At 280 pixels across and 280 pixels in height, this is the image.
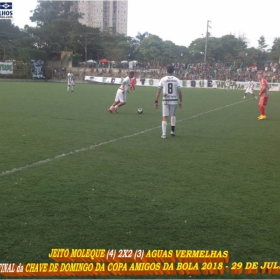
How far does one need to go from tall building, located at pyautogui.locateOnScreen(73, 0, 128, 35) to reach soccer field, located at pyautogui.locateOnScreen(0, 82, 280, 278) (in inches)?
4112

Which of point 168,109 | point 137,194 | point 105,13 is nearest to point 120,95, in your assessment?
point 168,109

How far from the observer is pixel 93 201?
4883mm

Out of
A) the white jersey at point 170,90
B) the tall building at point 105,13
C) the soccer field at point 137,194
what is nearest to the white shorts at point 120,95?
the soccer field at point 137,194

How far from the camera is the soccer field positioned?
3793mm

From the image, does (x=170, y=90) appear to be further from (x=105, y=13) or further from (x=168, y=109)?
(x=105, y=13)

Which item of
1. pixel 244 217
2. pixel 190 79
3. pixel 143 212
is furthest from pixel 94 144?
pixel 190 79

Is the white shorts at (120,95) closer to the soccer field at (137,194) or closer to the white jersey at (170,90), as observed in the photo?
the soccer field at (137,194)

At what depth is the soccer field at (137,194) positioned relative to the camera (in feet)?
12.4

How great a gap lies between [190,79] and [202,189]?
51.2 m

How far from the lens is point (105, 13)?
11294cm

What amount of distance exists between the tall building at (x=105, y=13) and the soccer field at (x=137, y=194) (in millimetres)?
104450

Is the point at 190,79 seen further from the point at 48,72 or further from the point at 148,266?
the point at 148,266

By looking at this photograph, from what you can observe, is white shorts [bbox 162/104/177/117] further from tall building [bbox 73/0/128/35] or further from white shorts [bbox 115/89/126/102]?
tall building [bbox 73/0/128/35]

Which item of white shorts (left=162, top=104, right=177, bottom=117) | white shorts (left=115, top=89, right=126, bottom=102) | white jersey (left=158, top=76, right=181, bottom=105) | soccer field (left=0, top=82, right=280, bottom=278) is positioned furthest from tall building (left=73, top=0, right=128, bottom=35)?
soccer field (left=0, top=82, right=280, bottom=278)
